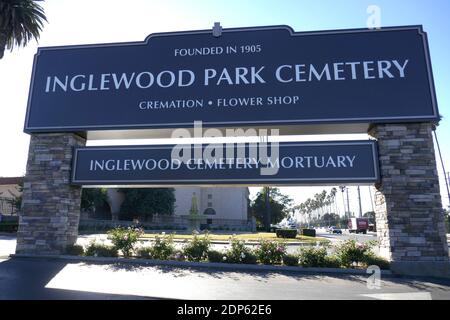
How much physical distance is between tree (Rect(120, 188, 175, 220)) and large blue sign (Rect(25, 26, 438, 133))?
141 ft

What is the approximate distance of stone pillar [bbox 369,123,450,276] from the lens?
9781mm

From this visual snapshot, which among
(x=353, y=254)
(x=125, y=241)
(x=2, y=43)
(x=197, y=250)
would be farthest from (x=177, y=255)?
(x=2, y=43)

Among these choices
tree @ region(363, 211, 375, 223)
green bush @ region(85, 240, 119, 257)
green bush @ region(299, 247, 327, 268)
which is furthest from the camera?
tree @ region(363, 211, 375, 223)

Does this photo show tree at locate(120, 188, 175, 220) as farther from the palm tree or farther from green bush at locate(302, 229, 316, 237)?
the palm tree

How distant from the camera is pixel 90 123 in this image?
12.2 metres

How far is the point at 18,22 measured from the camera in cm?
1861

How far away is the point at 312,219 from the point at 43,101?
179 m

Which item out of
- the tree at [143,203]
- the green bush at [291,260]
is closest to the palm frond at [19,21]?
the green bush at [291,260]

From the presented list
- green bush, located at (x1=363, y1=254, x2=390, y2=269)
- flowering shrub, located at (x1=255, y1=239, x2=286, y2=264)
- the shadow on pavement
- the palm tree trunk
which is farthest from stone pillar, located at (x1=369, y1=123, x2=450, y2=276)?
the palm tree trunk

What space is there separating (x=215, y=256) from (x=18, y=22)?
16.7 meters

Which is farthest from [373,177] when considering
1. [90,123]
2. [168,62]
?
[90,123]
